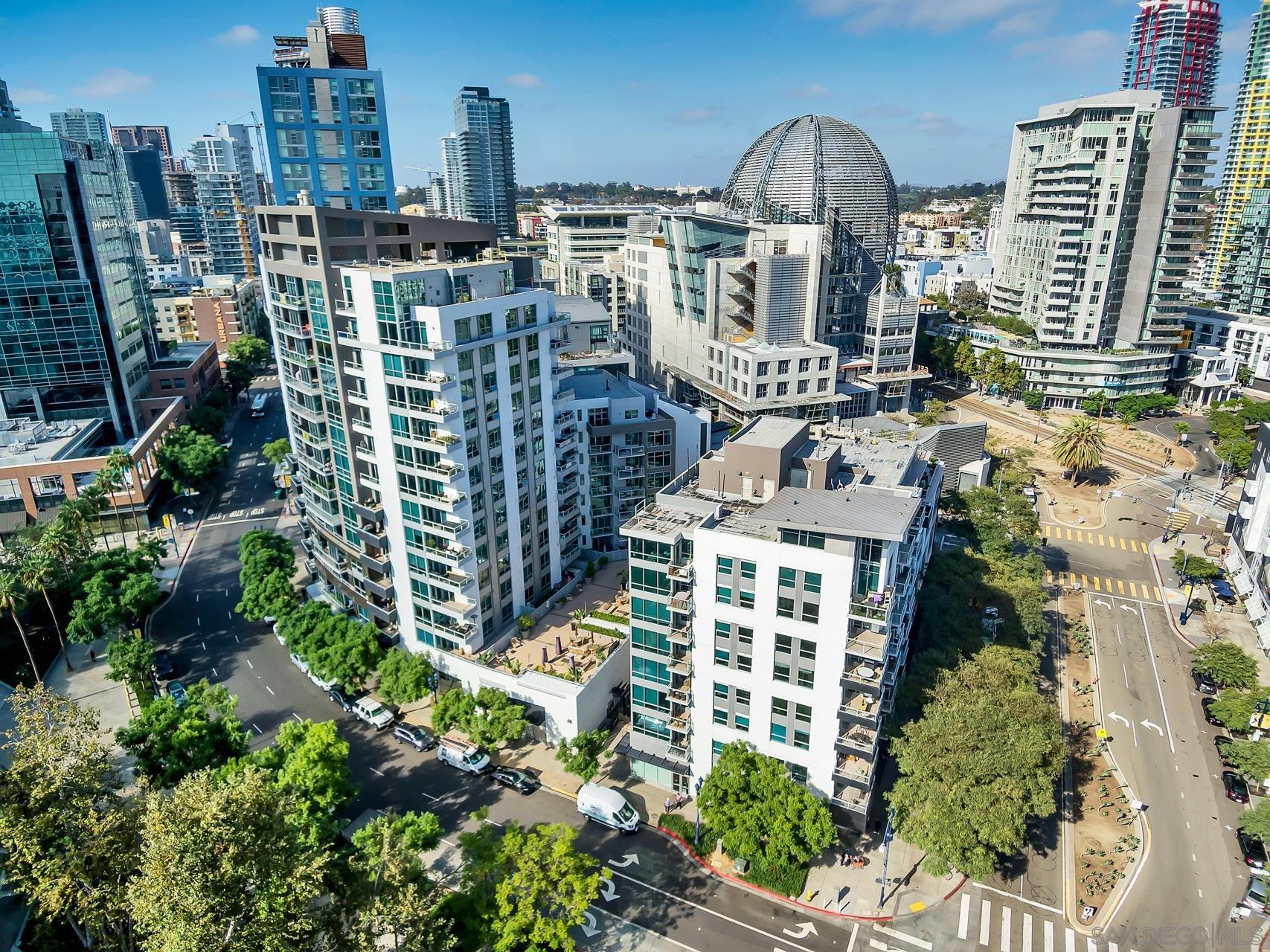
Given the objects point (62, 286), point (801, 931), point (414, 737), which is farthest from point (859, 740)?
point (62, 286)

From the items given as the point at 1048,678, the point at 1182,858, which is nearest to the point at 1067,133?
the point at 1048,678

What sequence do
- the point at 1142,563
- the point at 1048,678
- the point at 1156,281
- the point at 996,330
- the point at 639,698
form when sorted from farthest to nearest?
the point at 996,330, the point at 1156,281, the point at 1142,563, the point at 1048,678, the point at 639,698

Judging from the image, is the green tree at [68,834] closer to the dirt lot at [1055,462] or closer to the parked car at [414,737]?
the parked car at [414,737]

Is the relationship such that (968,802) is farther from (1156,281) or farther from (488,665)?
(1156,281)

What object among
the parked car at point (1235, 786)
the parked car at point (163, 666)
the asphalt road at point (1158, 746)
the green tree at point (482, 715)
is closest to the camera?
the asphalt road at point (1158, 746)

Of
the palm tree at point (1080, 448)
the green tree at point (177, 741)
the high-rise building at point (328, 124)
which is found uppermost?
the high-rise building at point (328, 124)

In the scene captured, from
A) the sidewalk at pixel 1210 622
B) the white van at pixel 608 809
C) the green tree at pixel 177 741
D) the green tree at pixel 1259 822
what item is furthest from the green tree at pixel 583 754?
the sidewalk at pixel 1210 622

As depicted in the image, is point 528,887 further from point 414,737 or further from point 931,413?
point 931,413
